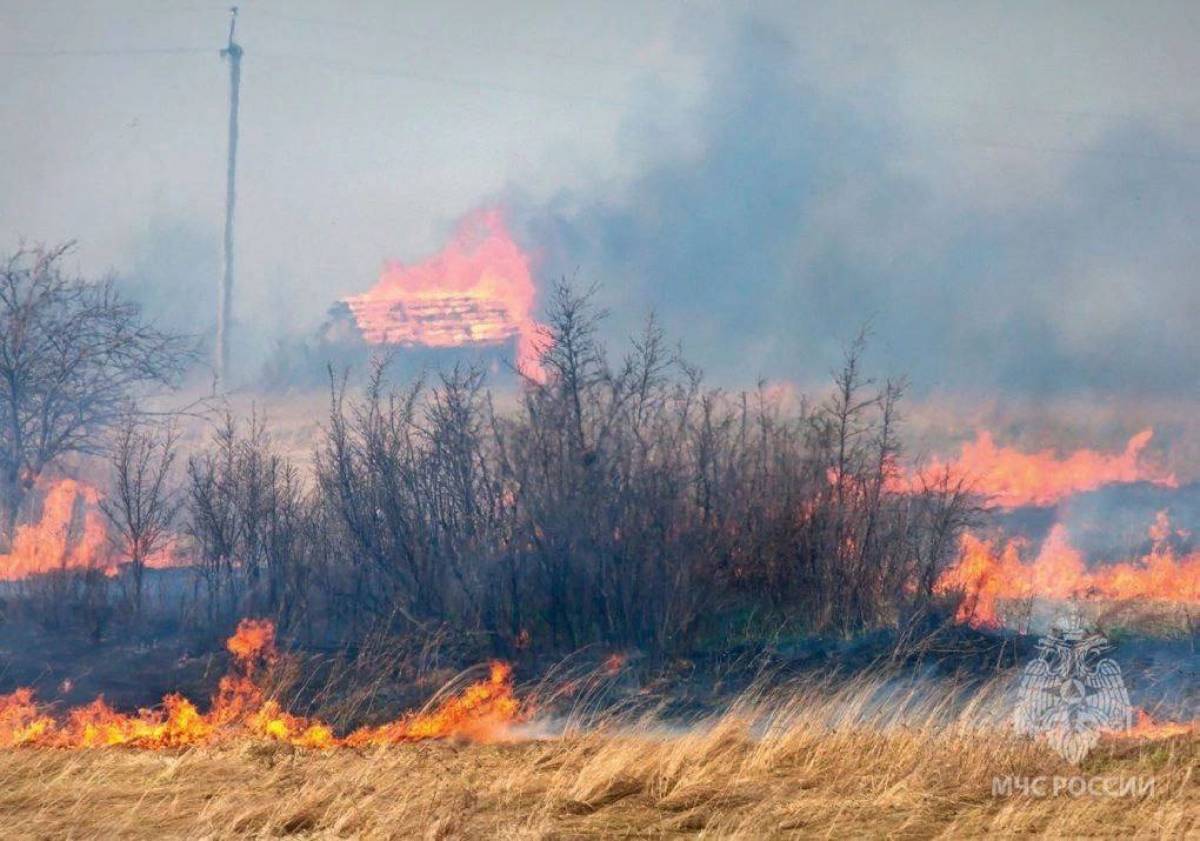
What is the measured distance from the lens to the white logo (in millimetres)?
9430

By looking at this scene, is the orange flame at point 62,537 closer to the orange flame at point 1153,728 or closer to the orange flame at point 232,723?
the orange flame at point 232,723

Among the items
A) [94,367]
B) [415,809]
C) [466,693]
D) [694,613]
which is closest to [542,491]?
[694,613]

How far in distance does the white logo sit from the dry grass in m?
0.30

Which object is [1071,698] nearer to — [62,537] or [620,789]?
[620,789]

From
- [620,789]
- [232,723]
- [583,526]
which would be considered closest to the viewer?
[620,789]

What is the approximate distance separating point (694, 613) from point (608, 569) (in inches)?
53.6

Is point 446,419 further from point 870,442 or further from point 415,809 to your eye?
point 415,809

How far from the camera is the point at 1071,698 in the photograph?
10383mm

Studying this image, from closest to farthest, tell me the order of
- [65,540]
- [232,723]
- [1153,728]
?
[1153,728] → [232,723] → [65,540]

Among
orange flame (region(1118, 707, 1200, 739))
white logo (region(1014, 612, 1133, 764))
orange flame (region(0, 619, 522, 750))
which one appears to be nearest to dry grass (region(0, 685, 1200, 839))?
white logo (region(1014, 612, 1133, 764))

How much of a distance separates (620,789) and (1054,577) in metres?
13.6

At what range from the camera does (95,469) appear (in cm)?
2667

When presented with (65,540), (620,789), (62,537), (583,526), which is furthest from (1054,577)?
(62,537)

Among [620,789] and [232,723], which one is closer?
[620,789]
